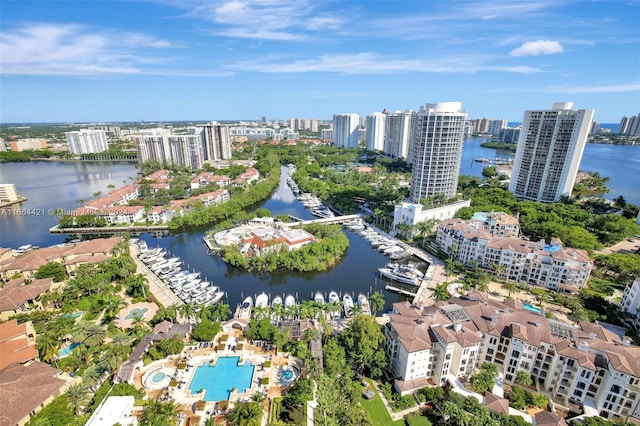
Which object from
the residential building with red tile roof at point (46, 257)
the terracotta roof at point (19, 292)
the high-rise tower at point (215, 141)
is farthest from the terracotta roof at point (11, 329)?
the high-rise tower at point (215, 141)

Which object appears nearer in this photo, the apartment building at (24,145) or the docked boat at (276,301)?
the docked boat at (276,301)

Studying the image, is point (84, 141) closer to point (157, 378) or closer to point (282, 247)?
point (282, 247)

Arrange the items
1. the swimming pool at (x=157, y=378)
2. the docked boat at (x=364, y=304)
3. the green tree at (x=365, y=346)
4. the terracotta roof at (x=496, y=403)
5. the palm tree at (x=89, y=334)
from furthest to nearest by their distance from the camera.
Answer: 1. the docked boat at (x=364, y=304)
2. the palm tree at (x=89, y=334)
3. the green tree at (x=365, y=346)
4. the swimming pool at (x=157, y=378)
5. the terracotta roof at (x=496, y=403)

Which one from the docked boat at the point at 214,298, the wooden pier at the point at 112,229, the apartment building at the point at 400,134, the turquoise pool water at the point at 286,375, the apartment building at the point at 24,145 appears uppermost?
the apartment building at the point at 400,134

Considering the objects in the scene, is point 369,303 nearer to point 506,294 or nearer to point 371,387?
point 371,387

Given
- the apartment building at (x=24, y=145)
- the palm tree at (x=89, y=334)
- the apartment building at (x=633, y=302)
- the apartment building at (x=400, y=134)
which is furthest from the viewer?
the apartment building at (x=24, y=145)

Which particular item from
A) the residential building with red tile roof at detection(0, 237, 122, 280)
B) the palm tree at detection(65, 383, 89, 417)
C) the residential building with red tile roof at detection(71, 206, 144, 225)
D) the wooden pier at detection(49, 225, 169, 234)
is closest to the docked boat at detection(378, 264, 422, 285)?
the palm tree at detection(65, 383, 89, 417)

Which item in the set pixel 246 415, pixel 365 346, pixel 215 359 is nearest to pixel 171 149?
pixel 215 359

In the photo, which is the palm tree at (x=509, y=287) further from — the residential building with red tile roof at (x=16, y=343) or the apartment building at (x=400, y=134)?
the apartment building at (x=400, y=134)
